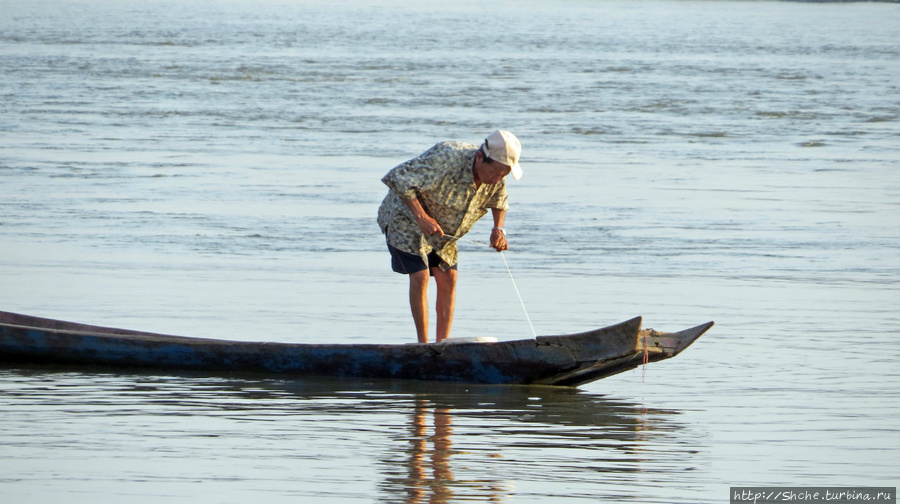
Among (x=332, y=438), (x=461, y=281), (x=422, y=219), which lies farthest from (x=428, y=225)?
(x=461, y=281)

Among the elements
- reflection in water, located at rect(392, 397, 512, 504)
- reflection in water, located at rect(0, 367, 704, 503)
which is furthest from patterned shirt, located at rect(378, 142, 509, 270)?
reflection in water, located at rect(392, 397, 512, 504)

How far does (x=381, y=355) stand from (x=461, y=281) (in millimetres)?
3077

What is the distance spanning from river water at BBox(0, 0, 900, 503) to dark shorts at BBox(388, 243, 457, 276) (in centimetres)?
58

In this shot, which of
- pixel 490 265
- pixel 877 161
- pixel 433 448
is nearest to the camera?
pixel 433 448

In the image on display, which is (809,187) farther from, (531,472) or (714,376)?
(531,472)

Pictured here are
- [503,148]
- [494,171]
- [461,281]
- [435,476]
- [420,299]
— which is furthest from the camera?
[461,281]

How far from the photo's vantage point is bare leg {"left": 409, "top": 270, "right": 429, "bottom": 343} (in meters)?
7.26

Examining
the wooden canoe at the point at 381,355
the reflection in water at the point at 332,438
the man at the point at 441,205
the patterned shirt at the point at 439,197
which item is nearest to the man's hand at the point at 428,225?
the man at the point at 441,205

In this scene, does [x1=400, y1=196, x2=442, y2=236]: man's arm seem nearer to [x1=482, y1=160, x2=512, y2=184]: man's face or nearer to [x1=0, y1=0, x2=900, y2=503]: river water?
[x1=482, y1=160, x2=512, y2=184]: man's face

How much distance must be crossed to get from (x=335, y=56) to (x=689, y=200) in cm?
2351

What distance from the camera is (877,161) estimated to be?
56.4 ft

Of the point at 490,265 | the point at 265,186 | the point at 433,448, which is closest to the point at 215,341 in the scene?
the point at 433,448

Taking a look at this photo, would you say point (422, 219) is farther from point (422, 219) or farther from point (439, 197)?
point (439, 197)

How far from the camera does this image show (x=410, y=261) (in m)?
7.22
